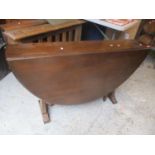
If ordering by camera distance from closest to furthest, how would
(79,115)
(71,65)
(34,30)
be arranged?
1. (71,65)
2. (34,30)
3. (79,115)

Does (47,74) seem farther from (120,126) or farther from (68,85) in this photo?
(120,126)

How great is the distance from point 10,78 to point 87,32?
3.58 feet

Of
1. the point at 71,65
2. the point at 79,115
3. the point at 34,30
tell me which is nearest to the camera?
the point at 71,65

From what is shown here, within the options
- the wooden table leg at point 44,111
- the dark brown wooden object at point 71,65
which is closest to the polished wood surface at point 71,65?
the dark brown wooden object at point 71,65

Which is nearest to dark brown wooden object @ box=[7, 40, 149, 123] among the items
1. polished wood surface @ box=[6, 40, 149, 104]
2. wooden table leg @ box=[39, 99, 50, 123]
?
polished wood surface @ box=[6, 40, 149, 104]

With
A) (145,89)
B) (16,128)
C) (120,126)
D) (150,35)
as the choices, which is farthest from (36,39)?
(150,35)

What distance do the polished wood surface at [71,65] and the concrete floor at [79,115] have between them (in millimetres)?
254

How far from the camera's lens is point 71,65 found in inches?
45.8

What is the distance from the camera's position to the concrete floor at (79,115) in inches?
59.6

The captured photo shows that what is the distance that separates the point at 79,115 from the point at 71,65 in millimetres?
649

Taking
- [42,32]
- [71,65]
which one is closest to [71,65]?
[71,65]

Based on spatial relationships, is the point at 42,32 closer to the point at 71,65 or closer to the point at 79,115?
the point at 71,65

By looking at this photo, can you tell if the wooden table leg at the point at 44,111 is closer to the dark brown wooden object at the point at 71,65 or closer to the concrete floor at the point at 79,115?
the concrete floor at the point at 79,115
